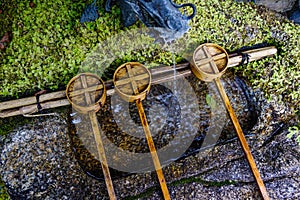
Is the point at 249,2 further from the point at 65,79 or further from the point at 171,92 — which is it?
the point at 65,79

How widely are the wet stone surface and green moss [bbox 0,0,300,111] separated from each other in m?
0.61

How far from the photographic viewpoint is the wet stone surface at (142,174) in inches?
151

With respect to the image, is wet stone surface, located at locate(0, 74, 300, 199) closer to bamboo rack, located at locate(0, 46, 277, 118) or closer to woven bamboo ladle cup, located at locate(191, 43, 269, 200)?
bamboo rack, located at locate(0, 46, 277, 118)

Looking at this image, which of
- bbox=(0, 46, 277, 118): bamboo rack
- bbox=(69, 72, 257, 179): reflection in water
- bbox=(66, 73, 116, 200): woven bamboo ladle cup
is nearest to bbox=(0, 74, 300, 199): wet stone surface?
bbox=(69, 72, 257, 179): reflection in water

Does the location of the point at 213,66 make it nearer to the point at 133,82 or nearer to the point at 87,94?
the point at 133,82

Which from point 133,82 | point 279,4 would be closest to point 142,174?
point 133,82

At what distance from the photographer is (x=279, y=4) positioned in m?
5.05

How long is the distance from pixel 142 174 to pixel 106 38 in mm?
1802

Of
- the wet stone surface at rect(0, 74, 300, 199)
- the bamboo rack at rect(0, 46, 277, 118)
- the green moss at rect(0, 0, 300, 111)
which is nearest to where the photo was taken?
the wet stone surface at rect(0, 74, 300, 199)

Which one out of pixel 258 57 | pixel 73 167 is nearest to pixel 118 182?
pixel 73 167

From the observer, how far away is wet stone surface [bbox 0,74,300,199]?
382 cm

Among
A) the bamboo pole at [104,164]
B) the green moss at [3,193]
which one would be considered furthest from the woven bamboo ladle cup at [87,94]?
the green moss at [3,193]

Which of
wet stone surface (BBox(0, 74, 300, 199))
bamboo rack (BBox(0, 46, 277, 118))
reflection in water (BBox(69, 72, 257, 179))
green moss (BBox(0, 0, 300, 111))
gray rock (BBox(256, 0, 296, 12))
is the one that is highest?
gray rock (BBox(256, 0, 296, 12))

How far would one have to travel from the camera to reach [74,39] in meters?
4.32
